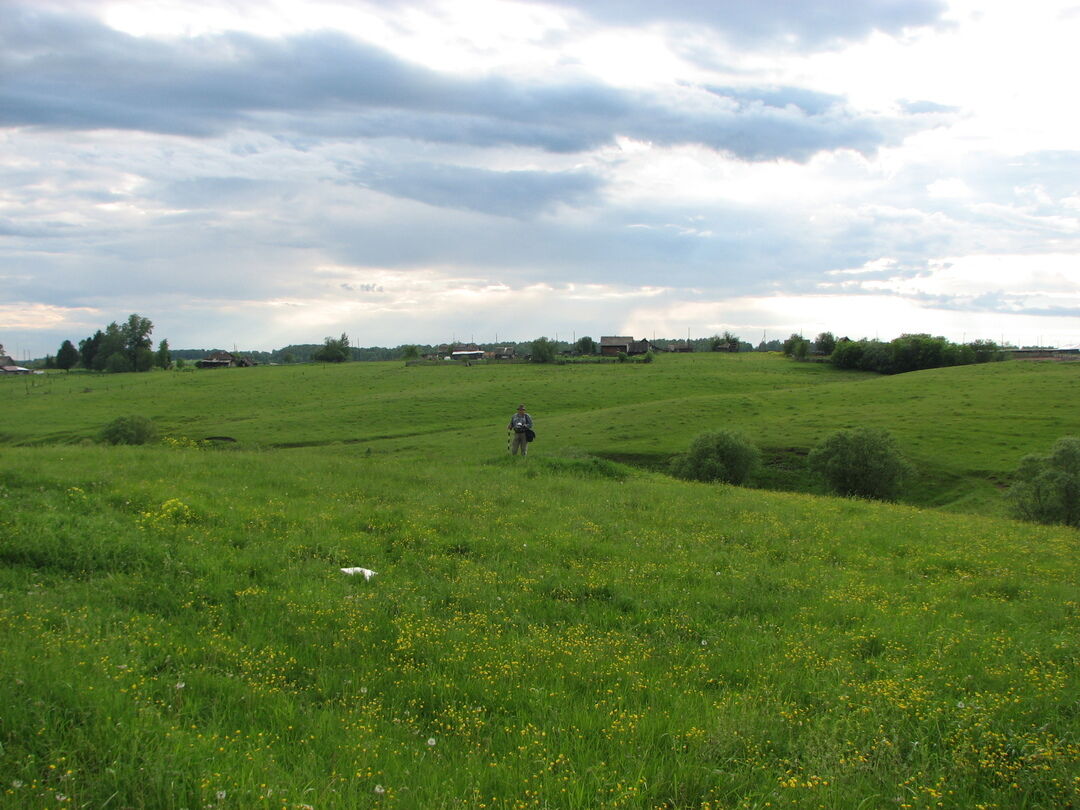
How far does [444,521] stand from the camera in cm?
1334

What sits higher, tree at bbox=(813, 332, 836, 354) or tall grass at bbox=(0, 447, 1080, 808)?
tree at bbox=(813, 332, 836, 354)

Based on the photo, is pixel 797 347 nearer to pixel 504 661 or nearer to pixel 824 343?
pixel 824 343

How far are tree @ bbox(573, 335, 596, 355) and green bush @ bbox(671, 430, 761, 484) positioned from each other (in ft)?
437

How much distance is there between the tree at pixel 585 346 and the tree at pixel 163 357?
103895 mm

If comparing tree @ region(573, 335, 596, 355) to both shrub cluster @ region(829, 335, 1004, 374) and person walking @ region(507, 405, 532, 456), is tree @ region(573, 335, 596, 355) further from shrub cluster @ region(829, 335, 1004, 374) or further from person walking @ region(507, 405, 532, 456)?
person walking @ region(507, 405, 532, 456)

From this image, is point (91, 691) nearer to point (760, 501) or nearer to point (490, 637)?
point (490, 637)

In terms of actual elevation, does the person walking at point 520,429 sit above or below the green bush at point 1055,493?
above

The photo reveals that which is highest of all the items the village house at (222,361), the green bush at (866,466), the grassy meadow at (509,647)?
the village house at (222,361)

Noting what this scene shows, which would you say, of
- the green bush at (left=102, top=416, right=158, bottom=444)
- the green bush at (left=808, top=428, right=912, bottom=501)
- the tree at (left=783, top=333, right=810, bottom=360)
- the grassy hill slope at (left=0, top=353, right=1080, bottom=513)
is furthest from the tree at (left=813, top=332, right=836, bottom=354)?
the green bush at (left=102, top=416, right=158, bottom=444)

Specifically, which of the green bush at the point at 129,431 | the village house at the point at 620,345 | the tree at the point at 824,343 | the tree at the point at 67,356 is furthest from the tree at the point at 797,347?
the tree at the point at 67,356

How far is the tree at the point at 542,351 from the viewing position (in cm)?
13700

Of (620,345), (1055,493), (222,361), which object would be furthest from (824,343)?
(222,361)

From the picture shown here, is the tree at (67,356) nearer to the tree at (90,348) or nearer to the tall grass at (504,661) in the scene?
the tree at (90,348)

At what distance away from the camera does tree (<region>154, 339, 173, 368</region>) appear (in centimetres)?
15475
